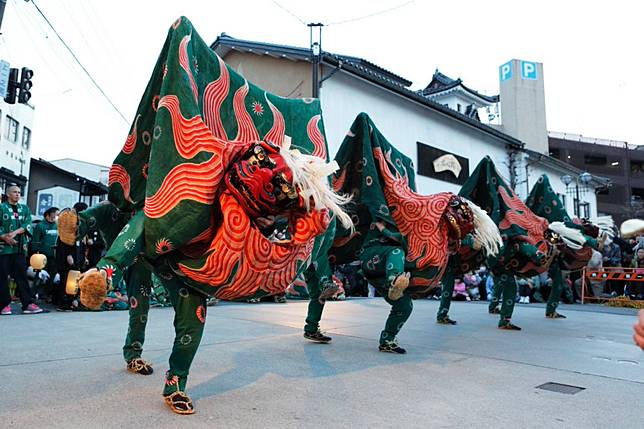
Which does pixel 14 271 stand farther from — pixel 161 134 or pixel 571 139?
pixel 571 139

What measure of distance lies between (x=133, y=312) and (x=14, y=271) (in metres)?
4.14

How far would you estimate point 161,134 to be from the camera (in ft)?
8.23

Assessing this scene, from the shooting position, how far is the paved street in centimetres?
256

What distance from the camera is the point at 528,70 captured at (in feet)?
78.5

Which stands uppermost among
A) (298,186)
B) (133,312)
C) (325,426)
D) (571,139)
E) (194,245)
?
(571,139)

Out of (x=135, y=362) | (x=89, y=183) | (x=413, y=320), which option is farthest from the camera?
(x=89, y=183)

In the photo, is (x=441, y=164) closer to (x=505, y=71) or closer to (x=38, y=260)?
(x=505, y=71)

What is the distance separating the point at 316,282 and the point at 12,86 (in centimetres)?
588

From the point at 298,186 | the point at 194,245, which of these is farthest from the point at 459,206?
the point at 194,245

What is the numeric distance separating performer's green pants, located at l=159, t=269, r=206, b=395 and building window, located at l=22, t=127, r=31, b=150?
22.2m

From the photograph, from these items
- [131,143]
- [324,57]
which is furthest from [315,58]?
[131,143]

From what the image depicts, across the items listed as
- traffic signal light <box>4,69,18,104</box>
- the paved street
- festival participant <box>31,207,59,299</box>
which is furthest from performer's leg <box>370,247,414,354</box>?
traffic signal light <box>4,69,18,104</box>

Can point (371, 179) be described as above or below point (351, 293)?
above

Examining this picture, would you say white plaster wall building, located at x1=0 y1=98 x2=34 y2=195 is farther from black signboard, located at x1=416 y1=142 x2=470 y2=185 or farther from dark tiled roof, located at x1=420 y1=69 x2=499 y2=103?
dark tiled roof, located at x1=420 y1=69 x2=499 y2=103
